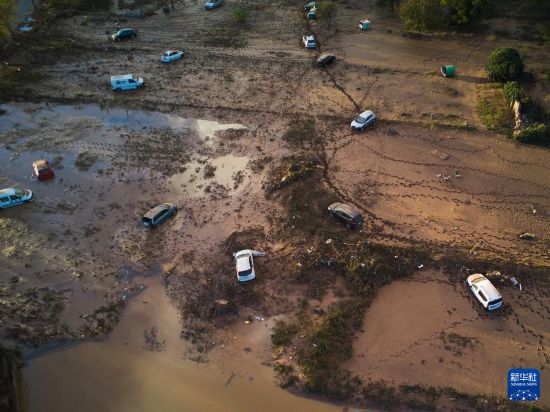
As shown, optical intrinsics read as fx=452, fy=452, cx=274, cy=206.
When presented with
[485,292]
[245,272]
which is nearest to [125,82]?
[245,272]

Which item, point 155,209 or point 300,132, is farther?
point 300,132

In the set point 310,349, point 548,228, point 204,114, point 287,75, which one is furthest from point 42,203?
point 548,228

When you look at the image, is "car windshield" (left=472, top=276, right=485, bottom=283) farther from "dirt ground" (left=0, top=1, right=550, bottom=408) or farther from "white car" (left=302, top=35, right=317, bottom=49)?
"white car" (left=302, top=35, right=317, bottom=49)

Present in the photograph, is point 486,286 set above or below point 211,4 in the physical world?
below

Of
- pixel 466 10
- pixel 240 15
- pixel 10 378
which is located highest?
pixel 466 10

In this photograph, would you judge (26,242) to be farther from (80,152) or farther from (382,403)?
(382,403)

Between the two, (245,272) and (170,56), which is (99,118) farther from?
(245,272)

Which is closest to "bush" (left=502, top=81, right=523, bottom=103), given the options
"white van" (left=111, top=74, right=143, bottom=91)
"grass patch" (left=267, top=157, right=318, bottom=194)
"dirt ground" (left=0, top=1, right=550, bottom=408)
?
"dirt ground" (left=0, top=1, right=550, bottom=408)
